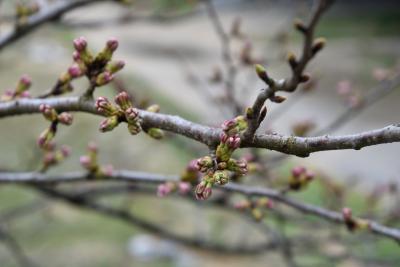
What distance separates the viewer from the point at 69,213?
322cm

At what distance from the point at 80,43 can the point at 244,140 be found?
266mm

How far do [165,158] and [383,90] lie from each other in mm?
2738

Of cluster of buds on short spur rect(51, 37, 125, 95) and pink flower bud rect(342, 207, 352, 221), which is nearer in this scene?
cluster of buds on short spur rect(51, 37, 125, 95)

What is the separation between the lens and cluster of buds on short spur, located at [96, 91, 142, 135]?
535mm

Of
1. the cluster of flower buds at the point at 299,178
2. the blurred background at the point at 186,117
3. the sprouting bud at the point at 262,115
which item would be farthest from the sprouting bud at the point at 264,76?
the blurred background at the point at 186,117

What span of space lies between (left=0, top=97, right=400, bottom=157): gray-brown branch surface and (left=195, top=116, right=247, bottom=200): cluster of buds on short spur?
13mm

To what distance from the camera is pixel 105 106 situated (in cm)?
55

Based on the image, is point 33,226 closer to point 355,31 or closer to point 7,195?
point 7,195

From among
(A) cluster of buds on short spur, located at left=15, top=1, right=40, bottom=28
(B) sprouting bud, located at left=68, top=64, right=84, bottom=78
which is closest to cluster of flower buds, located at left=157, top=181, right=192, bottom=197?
(B) sprouting bud, located at left=68, top=64, right=84, bottom=78

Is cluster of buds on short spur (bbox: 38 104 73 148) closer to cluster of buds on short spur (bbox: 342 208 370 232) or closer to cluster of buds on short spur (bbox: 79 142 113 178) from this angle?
cluster of buds on short spur (bbox: 79 142 113 178)

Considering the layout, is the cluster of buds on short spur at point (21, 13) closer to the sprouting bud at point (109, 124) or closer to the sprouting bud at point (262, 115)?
the sprouting bud at point (109, 124)

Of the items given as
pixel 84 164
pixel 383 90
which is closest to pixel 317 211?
pixel 84 164

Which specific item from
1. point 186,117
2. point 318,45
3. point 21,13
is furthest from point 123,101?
point 186,117

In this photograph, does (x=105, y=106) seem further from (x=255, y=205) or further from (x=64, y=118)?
(x=255, y=205)
